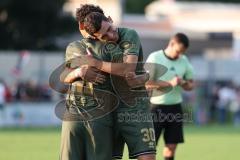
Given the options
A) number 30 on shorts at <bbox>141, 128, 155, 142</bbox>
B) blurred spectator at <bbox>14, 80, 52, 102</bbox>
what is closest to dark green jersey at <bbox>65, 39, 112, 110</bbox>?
number 30 on shorts at <bbox>141, 128, 155, 142</bbox>

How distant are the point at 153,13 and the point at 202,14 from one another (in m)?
11.4

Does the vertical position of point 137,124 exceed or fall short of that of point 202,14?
it falls short

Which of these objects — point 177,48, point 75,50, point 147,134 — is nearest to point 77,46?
point 75,50

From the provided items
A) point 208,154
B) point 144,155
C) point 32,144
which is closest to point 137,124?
point 144,155

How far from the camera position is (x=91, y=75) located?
→ 9.00 m

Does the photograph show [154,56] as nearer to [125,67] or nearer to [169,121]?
[169,121]

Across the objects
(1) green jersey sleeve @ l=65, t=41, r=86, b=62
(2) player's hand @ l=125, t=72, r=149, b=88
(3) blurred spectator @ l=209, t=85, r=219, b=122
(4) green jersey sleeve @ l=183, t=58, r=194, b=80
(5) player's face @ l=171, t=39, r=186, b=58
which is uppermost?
(5) player's face @ l=171, t=39, r=186, b=58

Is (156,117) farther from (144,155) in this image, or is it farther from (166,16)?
(166,16)

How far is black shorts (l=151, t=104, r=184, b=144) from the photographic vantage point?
44.1ft

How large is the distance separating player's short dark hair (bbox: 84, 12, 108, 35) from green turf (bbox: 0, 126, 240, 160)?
7260mm

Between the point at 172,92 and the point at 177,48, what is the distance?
0.78 m

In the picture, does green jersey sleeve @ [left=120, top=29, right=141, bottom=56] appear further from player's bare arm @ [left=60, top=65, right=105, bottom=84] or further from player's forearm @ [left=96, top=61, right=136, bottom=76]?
player's bare arm @ [left=60, top=65, right=105, bottom=84]

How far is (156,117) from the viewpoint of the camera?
1338 centimetres

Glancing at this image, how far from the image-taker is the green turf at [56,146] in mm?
17420
